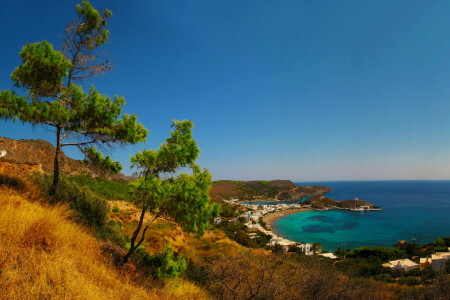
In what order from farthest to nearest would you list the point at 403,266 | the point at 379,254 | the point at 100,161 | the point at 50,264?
1. the point at 379,254
2. the point at 403,266
3. the point at 100,161
4. the point at 50,264

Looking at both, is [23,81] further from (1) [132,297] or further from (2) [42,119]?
(1) [132,297]

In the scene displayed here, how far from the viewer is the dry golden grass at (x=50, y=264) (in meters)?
3.29

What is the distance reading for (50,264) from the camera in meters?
3.83

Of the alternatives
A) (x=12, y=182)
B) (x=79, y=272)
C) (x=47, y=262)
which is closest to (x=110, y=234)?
(x=12, y=182)

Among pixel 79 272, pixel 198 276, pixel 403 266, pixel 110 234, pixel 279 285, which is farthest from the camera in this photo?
A: pixel 403 266

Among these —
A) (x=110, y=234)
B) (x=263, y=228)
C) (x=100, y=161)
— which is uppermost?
(x=100, y=161)

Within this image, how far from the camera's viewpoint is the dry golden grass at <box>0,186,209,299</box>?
3293mm

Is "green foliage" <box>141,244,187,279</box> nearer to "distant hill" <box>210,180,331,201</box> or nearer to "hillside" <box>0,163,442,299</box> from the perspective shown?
"hillside" <box>0,163,442,299</box>

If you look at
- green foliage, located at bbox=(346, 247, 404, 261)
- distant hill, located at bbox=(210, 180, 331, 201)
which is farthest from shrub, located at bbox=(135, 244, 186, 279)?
distant hill, located at bbox=(210, 180, 331, 201)

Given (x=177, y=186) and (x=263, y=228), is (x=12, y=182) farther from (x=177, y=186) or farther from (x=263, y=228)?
(x=263, y=228)

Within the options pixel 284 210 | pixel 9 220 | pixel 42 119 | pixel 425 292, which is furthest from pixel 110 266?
pixel 284 210

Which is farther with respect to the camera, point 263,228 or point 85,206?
point 263,228

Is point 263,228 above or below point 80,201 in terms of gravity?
below

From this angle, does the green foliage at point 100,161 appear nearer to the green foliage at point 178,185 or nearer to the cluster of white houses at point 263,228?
the green foliage at point 178,185
